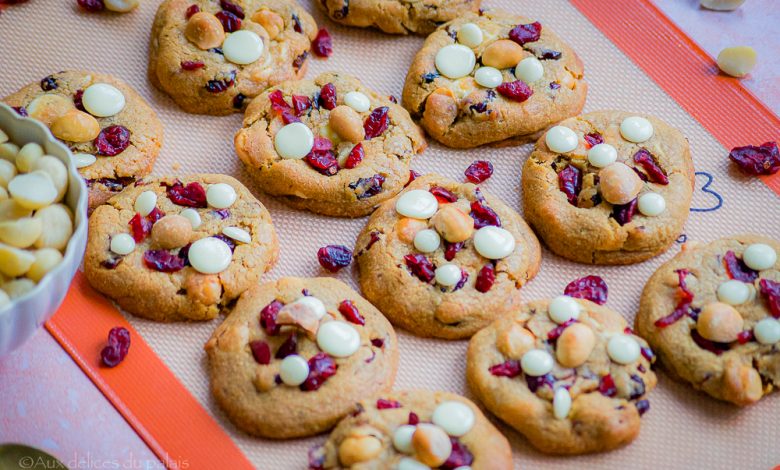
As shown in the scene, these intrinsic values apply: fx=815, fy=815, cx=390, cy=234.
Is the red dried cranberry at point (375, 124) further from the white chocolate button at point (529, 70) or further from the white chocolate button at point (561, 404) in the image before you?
the white chocolate button at point (561, 404)

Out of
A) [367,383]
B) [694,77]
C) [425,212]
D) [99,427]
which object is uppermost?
[694,77]

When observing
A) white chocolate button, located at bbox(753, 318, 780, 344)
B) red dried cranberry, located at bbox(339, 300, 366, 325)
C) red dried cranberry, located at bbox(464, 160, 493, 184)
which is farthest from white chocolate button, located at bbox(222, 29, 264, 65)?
white chocolate button, located at bbox(753, 318, 780, 344)

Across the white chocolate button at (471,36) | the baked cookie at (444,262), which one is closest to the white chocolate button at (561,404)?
the baked cookie at (444,262)

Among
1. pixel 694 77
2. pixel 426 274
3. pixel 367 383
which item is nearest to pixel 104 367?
pixel 367 383

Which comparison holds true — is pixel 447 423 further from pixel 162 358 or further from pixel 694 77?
pixel 694 77

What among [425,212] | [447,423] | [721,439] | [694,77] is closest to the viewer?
[447,423]

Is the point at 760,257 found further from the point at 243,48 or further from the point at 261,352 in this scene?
the point at 243,48

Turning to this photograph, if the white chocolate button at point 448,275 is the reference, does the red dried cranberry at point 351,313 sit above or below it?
below
